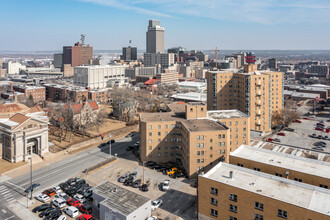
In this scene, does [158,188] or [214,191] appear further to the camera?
[158,188]

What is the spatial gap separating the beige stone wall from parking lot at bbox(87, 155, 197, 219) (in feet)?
13.7

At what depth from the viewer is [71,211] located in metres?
36.2

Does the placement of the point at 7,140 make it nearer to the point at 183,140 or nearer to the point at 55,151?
the point at 55,151

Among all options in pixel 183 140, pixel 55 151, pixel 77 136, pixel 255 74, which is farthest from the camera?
pixel 255 74

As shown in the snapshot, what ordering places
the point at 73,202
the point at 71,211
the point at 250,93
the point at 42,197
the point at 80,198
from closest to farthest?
the point at 71,211 → the point at 73,202 → the point at 80,198 → the point at 42,197 → the point at 250,93

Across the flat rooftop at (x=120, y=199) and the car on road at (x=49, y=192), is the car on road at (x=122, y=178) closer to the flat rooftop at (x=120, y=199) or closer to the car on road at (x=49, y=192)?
the flat rooftop at (x=120, y=199)

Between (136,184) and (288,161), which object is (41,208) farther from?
(288,161)

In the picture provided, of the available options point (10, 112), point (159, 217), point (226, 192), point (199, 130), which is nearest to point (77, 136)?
point (10, 112)

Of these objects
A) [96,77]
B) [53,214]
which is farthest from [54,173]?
[96,77]

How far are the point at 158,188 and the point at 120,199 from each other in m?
9.01

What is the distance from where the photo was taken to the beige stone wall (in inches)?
1035

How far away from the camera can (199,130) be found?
47.0 metres

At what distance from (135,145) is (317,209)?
4264cm

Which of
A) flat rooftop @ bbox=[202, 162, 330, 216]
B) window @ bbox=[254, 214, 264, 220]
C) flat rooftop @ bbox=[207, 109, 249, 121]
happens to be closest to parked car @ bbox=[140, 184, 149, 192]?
flat rooftop @ bbox=[202, 162, 330, 216]
